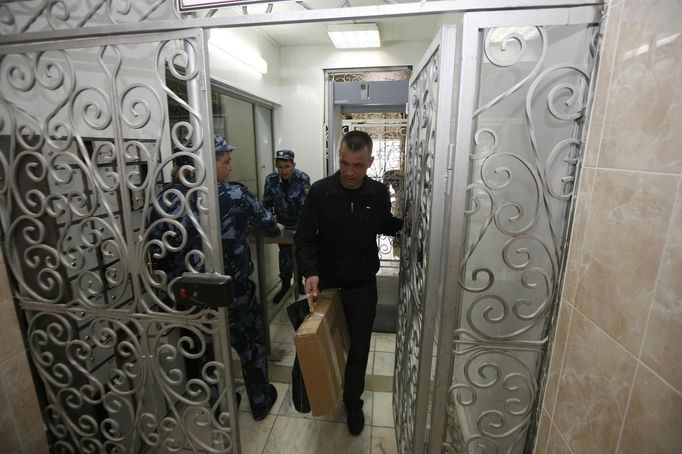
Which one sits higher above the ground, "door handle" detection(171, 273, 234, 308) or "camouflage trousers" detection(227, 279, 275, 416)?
"door handle" detection(171, 273, 234, 308)

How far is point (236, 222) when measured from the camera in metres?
1.81

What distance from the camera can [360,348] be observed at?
1.87 m

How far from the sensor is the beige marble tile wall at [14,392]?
1.32 m

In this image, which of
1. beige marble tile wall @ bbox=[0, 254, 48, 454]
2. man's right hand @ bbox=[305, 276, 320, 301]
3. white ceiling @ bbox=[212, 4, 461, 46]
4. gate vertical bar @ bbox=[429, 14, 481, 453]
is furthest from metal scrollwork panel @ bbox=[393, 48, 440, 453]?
white ceiling @ bbox=[212, 4, 461, 46]

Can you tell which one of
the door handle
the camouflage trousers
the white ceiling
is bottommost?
the camouflage trousers

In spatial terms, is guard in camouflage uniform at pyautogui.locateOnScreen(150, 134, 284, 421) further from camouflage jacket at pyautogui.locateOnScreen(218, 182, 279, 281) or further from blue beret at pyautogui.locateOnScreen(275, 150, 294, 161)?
blue beret at pyautogui.locateOnScreen(275, 150, 294, 161)

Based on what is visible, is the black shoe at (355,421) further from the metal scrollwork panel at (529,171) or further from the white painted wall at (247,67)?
the white painted wall at (247,67)

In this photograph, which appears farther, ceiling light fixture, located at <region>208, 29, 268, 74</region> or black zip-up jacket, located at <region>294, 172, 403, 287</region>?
ceiling light fixture, located at <region>208, 29, 268, 74</region>

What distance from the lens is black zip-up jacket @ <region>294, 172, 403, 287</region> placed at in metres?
1.74

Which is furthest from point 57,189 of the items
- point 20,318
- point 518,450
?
point 518,450

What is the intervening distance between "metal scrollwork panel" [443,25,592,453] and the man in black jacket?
606mm

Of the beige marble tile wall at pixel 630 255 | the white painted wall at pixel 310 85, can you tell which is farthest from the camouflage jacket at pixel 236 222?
the white painted wall at pixel 310 85

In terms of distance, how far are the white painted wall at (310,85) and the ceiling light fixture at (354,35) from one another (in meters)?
0.16

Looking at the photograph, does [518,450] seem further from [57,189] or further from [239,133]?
[239,133]
